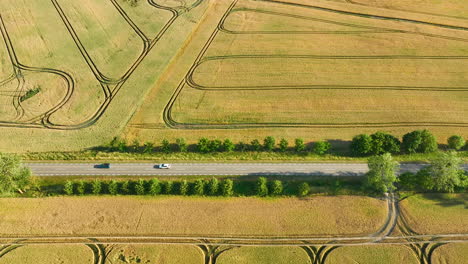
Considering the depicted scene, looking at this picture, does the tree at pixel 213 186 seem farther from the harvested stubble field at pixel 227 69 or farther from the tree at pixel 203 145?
the harvested stubble field at pixel 227 69

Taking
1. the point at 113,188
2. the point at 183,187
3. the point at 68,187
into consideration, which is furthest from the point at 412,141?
the point at 68,187

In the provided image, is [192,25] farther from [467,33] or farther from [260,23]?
[467,33]

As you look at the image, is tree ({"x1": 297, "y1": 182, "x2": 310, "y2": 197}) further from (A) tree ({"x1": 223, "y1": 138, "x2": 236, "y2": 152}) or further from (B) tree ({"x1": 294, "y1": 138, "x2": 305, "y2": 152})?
(A) tree ({"x1": 223, "y1": 138, "x2": 236, "y2": 152})

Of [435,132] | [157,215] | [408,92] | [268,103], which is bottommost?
[157,215]

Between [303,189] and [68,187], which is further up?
[303,189]

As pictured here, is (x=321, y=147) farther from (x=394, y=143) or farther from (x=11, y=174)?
(x=11, y=174)

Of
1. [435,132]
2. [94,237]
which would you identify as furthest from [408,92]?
[94,237]

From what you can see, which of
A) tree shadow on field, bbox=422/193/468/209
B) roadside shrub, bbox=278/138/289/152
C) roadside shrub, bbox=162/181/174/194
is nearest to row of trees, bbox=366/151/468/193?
tree shadow on field, bbox=422/193/468/209
